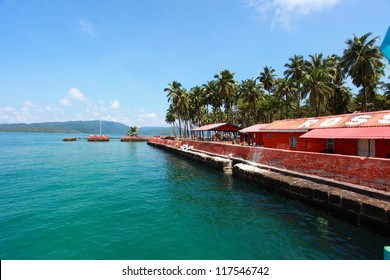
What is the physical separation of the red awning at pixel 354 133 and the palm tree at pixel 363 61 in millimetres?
20187

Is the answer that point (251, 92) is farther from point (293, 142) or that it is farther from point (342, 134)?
point (342, 134)

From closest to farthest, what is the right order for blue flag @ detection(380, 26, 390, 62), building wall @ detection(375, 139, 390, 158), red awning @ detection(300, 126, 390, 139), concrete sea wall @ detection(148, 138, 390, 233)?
blue flag @ detection(380, 26, 390, 62) < concrete sea wall @ detection(148, 138, 390, 233) < red awning @ detection(300, 126, 390, 139) < building wall @ detection(375, 139, 390, 158)

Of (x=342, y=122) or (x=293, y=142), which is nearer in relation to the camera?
(x=342, y=122)

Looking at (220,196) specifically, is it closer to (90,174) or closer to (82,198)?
(82,198)

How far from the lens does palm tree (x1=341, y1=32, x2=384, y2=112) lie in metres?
33.9

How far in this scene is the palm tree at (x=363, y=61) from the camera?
3388cm

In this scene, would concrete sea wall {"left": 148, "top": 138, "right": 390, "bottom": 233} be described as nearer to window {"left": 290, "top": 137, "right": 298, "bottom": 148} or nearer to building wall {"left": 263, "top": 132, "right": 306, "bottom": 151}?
building wall {"left": 263, "top": 132, "right": 306, "bottom": 151}

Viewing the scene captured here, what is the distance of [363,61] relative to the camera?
34.0 meters

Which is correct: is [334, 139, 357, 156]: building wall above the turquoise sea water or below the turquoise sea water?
above

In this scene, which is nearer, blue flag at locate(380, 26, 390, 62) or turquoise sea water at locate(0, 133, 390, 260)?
blue flag at locate(380, 26, 390, 62)

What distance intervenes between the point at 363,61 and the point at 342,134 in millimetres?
24311

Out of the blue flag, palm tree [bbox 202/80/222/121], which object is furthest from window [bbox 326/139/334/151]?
palm tree [bbox 202/80/222/121]

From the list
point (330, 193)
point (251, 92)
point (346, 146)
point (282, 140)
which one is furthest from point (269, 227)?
point (251, 92)

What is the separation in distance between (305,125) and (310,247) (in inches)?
659
